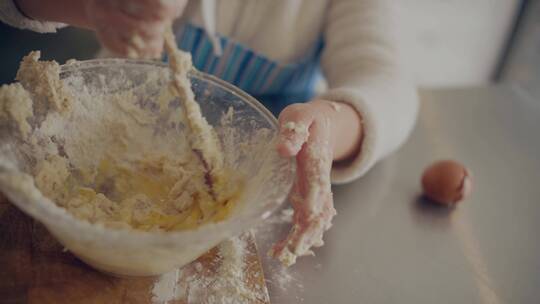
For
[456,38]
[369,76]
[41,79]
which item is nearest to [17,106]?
[41,79]

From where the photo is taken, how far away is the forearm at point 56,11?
599mm

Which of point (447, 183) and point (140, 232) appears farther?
point (447, 183)

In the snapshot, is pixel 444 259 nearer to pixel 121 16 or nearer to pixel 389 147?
pixel 389 147

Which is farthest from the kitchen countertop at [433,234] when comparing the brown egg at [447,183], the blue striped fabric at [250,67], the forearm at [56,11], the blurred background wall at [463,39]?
the blurred background wall at [463,39]

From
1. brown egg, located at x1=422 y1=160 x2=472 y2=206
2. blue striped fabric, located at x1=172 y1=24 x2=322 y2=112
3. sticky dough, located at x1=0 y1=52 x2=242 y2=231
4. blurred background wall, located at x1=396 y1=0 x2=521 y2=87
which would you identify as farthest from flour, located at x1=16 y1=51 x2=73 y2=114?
blurred background wall, located at x1=396 y1=0 x2=521 y2=87

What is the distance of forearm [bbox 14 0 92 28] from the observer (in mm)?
599

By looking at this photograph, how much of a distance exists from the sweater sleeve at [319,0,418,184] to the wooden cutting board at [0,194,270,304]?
0.28 metres

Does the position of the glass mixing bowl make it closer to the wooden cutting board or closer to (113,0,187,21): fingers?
the wooden cutting board

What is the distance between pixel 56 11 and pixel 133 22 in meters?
0.23

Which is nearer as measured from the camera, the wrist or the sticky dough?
the sticky dough

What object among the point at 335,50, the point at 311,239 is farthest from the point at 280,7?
the point at 311,239

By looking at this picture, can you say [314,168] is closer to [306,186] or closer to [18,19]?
[306,186]

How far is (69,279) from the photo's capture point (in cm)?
54

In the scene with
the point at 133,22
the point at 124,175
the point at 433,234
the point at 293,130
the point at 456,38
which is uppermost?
the point at 133,22
